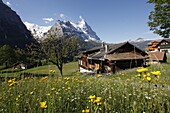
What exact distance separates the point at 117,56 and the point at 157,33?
11.8 meters

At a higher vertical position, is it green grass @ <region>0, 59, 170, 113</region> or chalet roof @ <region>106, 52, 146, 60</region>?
chalet roof @ <region>106, 52, 146, 60</region>

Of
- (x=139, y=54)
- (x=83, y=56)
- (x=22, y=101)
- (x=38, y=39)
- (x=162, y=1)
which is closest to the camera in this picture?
(x=22, y=101)

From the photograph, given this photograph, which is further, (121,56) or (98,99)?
(121,56)

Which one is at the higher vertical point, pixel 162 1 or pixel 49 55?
pixel 162 1

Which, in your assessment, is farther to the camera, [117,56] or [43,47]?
[117,56]

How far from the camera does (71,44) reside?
109ft

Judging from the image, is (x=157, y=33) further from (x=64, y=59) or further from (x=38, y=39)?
(x=38, y=39)

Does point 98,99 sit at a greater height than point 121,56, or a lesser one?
lesser

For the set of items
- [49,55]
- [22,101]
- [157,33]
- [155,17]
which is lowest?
[22,101]

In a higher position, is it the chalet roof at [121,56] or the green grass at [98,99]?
the chalet roof at [121,56]

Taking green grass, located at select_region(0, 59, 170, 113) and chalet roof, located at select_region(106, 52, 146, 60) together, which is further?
chalet roof, located at select_region(106, 52, 146, 60)

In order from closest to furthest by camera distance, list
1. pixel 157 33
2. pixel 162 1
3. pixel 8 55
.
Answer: pixel 162 1 → pixel 157 33 → pixel 8 55

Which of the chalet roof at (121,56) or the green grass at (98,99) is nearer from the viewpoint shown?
the green grass at (98,99)

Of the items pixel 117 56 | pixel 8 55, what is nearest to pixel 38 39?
pixel 117 56
